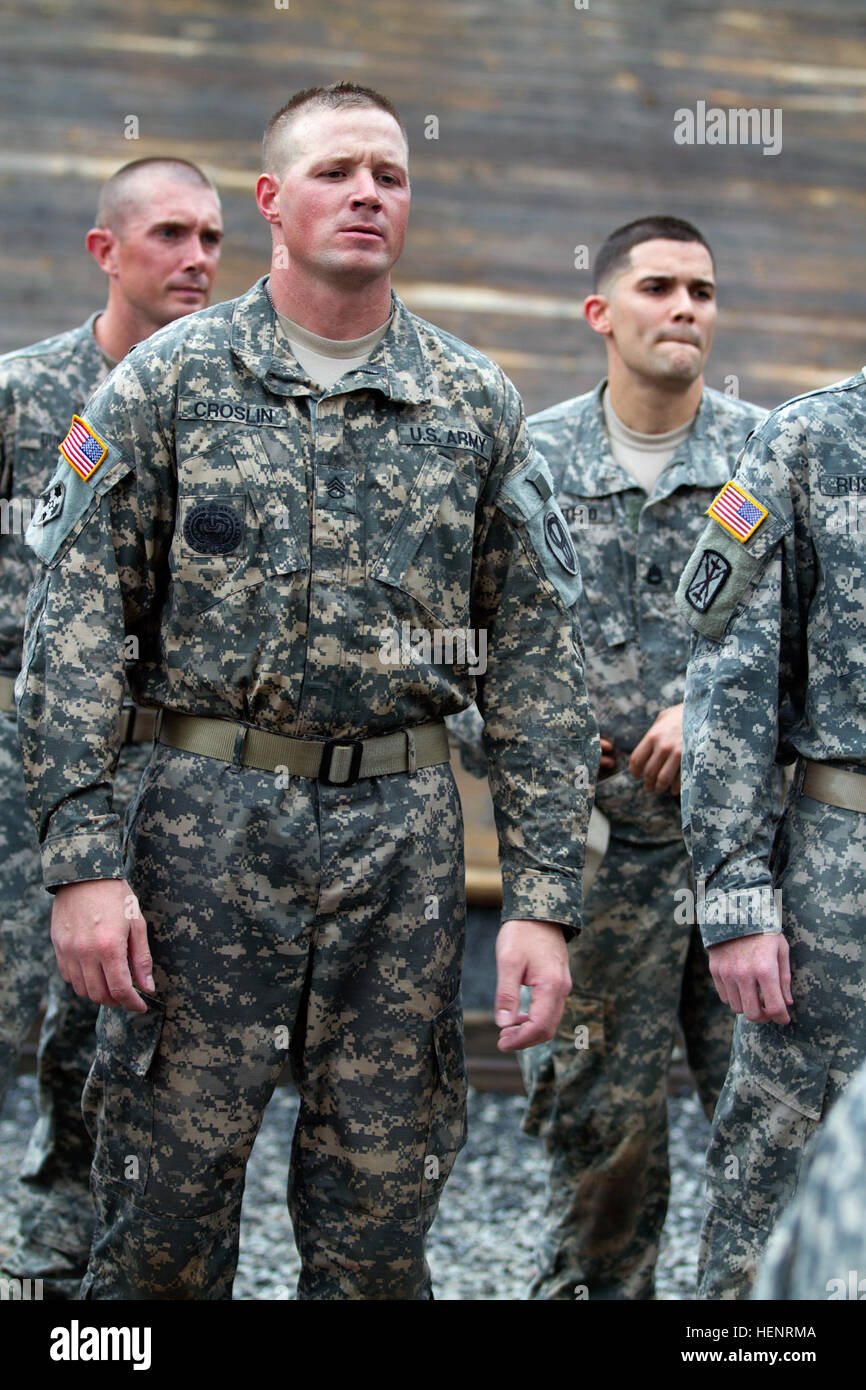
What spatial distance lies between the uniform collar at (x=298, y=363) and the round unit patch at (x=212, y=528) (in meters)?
0.20

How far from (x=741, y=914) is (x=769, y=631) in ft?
1.40

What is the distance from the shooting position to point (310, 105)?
2303 mm

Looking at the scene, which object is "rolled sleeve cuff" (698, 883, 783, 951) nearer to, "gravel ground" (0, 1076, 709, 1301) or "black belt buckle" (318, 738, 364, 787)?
"black belt buckle" (318, 738, 364, 787)

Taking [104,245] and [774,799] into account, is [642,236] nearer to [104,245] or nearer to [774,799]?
[104,245]

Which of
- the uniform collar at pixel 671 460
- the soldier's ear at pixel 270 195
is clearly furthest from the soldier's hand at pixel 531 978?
the uniform collar at pixel 671 460

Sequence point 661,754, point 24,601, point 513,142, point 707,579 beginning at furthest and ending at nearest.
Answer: point 513,142 < point 24,601 < point 661,754 < point 707,579

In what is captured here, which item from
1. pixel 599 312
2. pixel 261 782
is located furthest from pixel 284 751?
pixel 599 312

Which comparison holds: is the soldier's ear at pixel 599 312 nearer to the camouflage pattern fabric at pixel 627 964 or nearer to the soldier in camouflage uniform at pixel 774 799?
the camouflage pattern fabric at pixel 627 964

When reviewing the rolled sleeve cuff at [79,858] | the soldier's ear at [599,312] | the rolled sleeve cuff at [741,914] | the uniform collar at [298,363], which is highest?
the soldier's ear at [599,312]

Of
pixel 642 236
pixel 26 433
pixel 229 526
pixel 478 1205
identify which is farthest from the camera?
pixel 478 1205

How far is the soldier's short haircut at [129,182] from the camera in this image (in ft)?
11.6

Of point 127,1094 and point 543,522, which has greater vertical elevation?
point 543,522

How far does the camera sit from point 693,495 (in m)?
3.27

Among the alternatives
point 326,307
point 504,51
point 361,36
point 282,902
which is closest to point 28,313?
point 361,36
